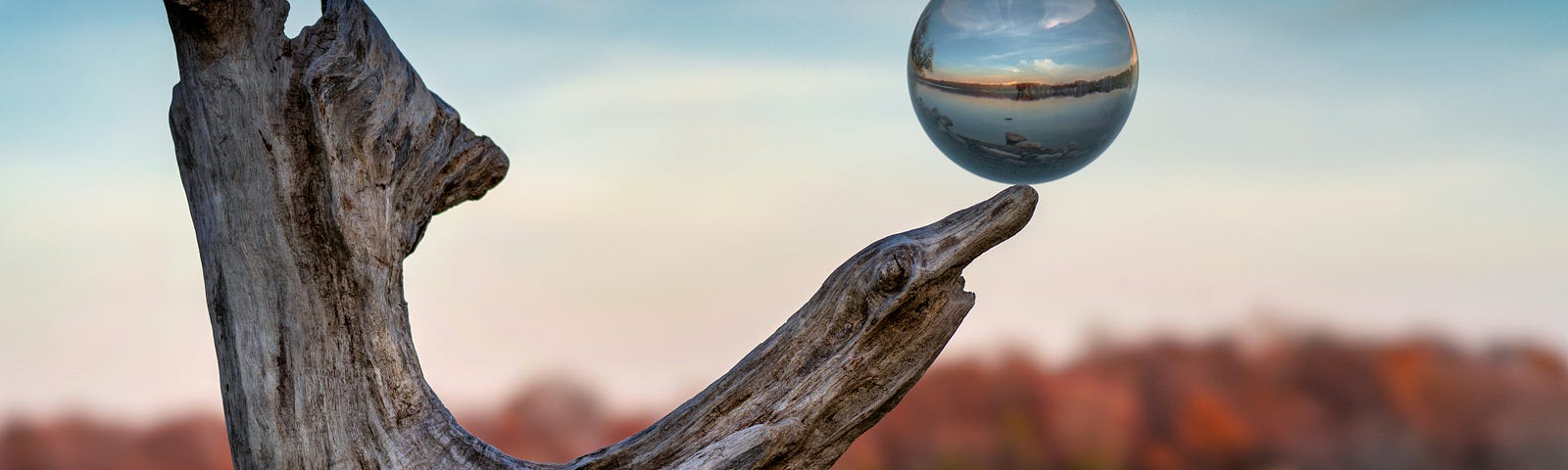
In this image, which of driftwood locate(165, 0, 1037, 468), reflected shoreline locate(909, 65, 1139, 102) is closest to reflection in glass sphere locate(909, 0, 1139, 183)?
reflected shoreline locate(909, 65, 1139, 102)

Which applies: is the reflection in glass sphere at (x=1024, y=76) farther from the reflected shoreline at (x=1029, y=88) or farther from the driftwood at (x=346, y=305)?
the driftwood at (x=346, y=305)

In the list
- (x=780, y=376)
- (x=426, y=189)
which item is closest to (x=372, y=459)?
(x=426, y=189)

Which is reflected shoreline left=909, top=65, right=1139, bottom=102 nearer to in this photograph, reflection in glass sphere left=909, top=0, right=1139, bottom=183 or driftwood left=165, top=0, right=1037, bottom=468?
reflection in glass sphere left=909, top=0, right=1139, bottom=183

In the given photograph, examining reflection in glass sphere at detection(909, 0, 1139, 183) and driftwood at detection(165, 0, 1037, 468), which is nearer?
reflection in glass sphere at detection(909, 0, 1139, 183)

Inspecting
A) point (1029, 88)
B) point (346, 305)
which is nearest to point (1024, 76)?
point (1029, 88)

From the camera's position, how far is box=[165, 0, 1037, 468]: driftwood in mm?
3600

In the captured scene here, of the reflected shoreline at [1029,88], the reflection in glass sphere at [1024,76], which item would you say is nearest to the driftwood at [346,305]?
the reflection in glass sphere at [1024,76]

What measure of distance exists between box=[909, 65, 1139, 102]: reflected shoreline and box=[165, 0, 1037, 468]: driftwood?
322 millimetres

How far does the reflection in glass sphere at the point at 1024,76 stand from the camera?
341 cm

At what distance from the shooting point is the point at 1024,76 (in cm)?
339

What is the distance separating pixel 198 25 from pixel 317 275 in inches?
28.9

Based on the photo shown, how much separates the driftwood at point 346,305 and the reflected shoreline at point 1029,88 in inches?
12.7

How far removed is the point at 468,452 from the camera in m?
3.73

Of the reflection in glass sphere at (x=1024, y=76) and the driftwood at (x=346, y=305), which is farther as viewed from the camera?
the driftwood at (x=346, y=305)
